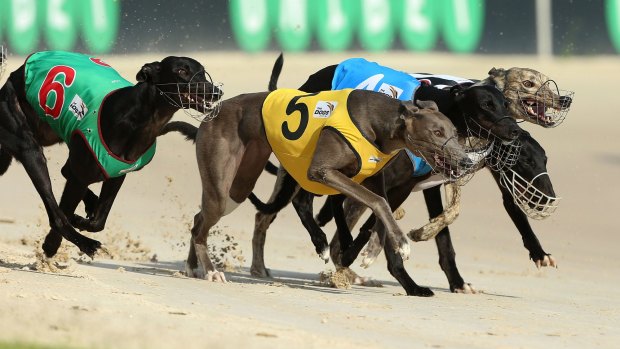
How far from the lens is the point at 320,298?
7.17 metres

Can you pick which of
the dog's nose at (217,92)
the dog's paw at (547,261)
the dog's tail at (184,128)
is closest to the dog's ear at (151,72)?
the dog's nose at (217,92)

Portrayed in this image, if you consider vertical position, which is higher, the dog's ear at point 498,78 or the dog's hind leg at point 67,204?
the dog's ear at point 498,78

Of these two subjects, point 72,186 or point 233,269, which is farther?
point 233,269

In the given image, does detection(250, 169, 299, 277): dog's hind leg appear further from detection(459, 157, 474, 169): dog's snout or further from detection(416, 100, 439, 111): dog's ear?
detection(459, 157, 474, 169): dog's snout

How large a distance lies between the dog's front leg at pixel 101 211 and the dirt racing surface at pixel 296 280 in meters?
0.25

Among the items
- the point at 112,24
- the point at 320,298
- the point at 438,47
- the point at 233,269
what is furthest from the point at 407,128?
the point at 438,47

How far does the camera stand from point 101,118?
7.91m

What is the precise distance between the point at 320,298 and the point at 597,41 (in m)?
16.0

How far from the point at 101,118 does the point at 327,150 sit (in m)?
1.43

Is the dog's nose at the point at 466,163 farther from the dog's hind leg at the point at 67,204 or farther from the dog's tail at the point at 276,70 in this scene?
the dog's hind leg at the point at 67,204

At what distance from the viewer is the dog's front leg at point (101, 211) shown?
8.02m

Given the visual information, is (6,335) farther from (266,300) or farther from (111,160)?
(111,160)

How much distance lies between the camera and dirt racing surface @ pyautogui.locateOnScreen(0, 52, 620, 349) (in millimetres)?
5703

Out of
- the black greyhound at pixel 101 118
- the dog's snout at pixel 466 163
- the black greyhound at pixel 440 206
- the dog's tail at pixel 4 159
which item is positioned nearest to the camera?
the dog's snout at pixel 466 163
